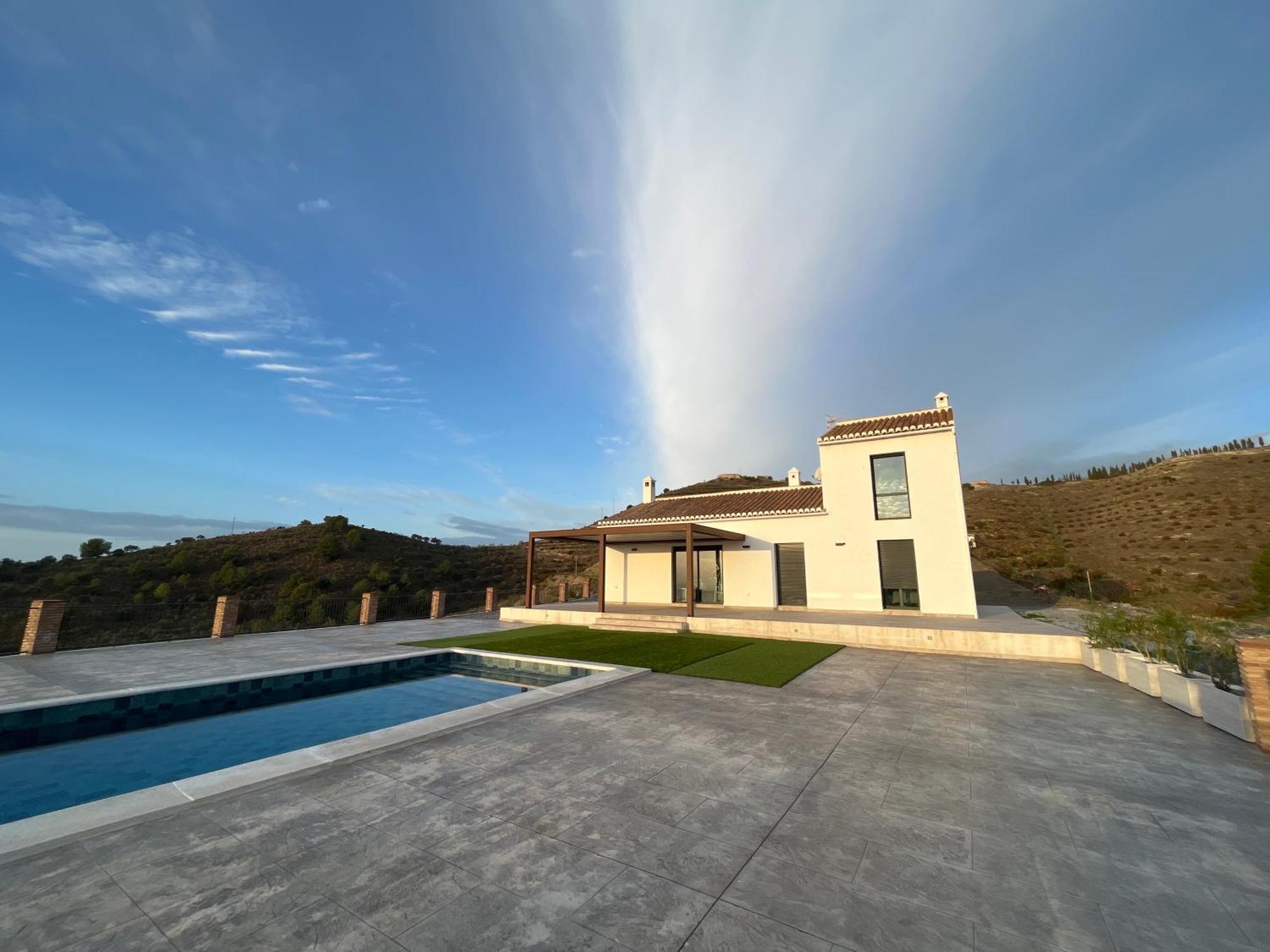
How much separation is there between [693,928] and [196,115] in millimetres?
15578

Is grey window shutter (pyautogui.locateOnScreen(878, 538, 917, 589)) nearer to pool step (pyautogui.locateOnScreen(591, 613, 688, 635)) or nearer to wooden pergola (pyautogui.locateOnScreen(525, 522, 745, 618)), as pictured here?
wooden pergola (pyautogui.locateOnScreen(525, 522, 745, 618))

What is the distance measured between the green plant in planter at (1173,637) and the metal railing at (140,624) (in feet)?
84.1

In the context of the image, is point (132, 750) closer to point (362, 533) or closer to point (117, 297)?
point (117, 297)

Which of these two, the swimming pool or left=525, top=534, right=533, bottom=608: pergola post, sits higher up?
left=525, top=534, right=533, bottom=608: pergola post

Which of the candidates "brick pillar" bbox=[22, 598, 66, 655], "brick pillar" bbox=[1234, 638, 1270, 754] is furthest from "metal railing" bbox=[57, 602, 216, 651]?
"brick pillar" bbox=[1234, 638, 1270, 754]

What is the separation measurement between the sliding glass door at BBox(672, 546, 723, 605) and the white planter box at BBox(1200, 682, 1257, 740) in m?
13.0

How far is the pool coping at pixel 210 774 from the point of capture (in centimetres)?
322

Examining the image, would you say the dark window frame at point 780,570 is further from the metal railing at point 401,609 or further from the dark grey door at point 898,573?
the metal railing at point 401,609

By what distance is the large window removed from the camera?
51.5 ft

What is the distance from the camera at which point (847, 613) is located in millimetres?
15516

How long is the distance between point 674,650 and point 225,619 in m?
13.2

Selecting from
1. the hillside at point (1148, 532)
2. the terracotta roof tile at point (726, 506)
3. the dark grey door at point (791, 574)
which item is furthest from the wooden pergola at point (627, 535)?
the hillside at point (1148, 532)

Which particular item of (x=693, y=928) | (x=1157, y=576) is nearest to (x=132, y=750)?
(x=693, y=928)

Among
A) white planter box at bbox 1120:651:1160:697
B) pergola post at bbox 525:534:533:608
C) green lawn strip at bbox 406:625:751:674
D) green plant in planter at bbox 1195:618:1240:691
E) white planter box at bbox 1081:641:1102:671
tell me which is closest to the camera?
green plant in planter at bbox 1195:618:1240:691
